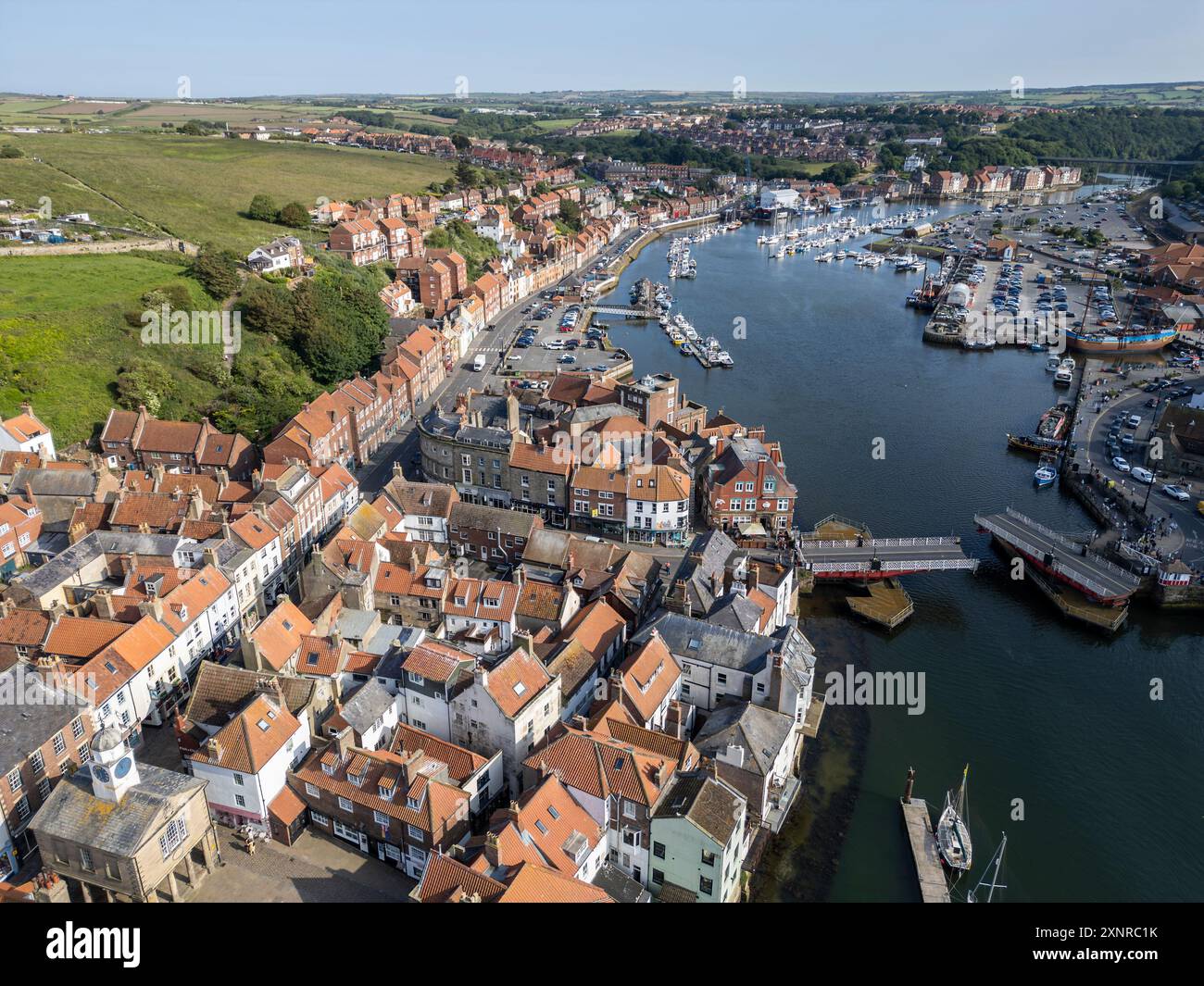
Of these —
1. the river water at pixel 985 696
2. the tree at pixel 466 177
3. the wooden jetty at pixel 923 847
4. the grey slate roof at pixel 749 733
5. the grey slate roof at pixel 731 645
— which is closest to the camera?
the wooden jetty at pixel 923 847

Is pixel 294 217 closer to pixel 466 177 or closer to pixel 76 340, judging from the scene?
pixel 466 177

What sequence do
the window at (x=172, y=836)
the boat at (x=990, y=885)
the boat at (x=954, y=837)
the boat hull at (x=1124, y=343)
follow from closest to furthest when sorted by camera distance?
the window at (x=172, y=836) → the boat at (x=990, y=885) → the boat at (x=954, y=837) → the boat hull at (x=1124, y=343)

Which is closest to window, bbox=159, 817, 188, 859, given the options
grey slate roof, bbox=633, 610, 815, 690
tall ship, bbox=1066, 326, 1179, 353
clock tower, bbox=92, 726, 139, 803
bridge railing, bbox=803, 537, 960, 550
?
clock tower, bbox=92, 726, 139, 803

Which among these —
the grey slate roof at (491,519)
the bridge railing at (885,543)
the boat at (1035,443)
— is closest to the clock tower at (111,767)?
the grey slate roof at (491,519)

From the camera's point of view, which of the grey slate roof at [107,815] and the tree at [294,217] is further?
the tree at [294,217]

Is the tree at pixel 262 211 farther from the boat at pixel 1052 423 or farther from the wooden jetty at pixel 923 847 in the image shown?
the wooden jetty at pixel 923 847
